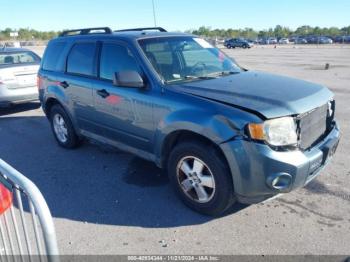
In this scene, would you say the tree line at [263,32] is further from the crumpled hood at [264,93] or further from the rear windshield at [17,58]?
the crumpled hood at [264,93]

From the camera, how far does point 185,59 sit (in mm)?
4379

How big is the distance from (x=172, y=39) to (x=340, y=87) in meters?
8.66

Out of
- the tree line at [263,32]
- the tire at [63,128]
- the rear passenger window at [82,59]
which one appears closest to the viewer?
the rear passenger window at [82,59]

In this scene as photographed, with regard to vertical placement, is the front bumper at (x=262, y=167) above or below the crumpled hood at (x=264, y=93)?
below

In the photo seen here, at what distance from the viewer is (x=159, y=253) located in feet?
10.0

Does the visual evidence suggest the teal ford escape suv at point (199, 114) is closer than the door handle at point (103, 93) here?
Yes

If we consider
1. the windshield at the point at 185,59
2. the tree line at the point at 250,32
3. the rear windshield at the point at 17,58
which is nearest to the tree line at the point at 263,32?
the tree line at the point at 250,32

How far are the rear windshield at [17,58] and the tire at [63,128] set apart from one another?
3.70 meters

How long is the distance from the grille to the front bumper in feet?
0.45

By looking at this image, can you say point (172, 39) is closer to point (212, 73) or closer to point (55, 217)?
point (212, 73)

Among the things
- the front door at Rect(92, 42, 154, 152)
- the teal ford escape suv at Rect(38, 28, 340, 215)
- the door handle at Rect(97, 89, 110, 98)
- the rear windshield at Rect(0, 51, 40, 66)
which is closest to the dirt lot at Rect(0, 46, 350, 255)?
the teal ford escape suv at Rect(38, 28, 340, 215)

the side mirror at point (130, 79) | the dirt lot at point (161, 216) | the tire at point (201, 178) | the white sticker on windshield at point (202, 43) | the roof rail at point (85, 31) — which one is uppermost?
the roof rail at point (85, 31)

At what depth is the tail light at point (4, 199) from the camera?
6.10ft

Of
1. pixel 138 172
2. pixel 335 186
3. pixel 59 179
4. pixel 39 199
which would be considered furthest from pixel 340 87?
pixel 39 199
